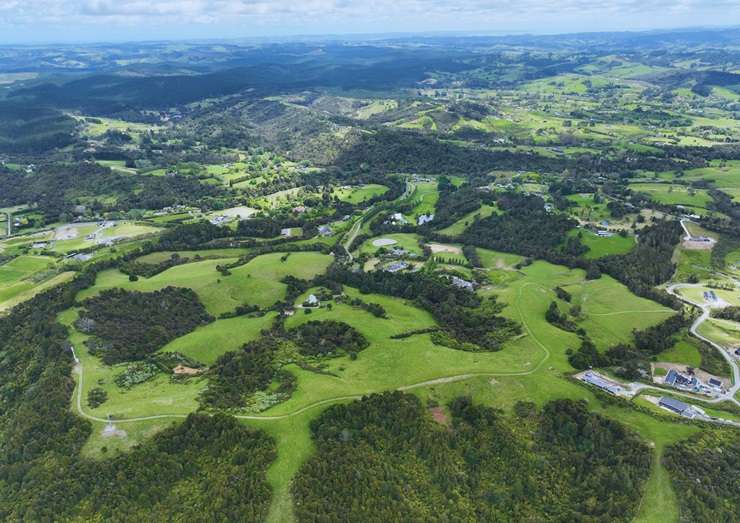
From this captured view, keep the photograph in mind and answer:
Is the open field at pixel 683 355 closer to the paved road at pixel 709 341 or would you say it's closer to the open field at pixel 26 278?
the paved road at pixel 709 341

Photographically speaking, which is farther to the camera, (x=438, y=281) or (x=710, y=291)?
(x=438, y=281)

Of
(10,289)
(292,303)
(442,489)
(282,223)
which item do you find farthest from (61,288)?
(442,489)

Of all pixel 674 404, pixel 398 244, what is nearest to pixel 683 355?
pixel 674 404

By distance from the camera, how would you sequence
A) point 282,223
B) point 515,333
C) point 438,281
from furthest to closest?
point 282,223, point 438,281, point 515,333

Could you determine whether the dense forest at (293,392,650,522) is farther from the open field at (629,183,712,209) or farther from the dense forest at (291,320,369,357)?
the open field at (629,183,712,209)

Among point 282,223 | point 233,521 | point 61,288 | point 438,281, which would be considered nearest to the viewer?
point 233,521

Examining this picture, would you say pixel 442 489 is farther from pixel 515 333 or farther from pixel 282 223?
pixel 282 223

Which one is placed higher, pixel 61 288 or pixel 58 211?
pixel 61 288

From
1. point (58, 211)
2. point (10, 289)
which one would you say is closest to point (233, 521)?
point (10, 289)
